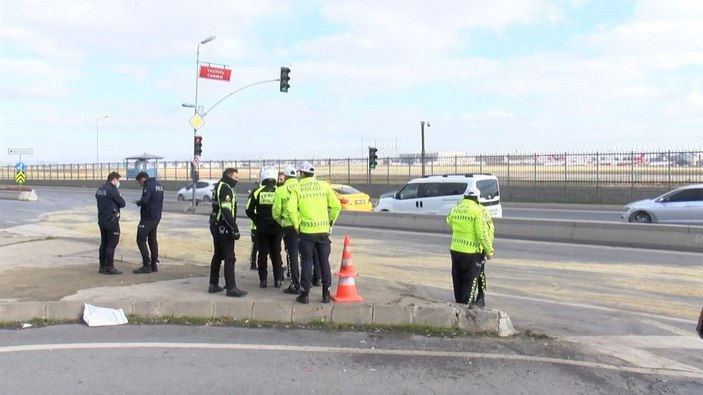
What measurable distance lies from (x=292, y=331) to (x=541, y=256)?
25.8 ft

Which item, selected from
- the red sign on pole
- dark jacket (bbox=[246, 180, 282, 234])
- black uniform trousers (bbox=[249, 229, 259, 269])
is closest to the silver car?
black uniform trousers (bbox=[249, 229, 259, 269])

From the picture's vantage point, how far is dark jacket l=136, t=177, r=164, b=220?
9539 mm

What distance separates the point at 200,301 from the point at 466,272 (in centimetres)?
318

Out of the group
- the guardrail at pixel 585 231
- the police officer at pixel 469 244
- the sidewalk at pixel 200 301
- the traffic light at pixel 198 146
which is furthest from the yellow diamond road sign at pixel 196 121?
the police officer at pixel 469 244

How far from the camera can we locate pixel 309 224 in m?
6.88

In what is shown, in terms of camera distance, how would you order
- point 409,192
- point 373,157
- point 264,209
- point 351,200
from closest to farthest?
point 264,209 < point 409,192 < point 351,200 < point 373,157

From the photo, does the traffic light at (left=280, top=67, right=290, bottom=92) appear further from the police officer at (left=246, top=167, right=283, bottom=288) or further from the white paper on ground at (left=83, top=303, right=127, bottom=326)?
the white paper on ground at (left=83, top=303, right=127, bottom=326)

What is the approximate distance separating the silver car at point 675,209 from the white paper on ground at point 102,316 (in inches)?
643

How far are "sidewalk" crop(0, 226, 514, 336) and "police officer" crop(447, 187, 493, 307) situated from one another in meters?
0.41

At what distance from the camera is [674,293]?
870cm

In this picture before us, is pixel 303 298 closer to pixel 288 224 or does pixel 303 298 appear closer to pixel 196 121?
pixel 288 224

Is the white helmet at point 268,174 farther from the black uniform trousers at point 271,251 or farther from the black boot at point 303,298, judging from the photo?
the black boot at point 303,298

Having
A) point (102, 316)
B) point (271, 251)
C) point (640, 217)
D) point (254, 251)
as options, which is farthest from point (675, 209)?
point (102, 316)

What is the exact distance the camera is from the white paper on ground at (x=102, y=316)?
21.4 feet
